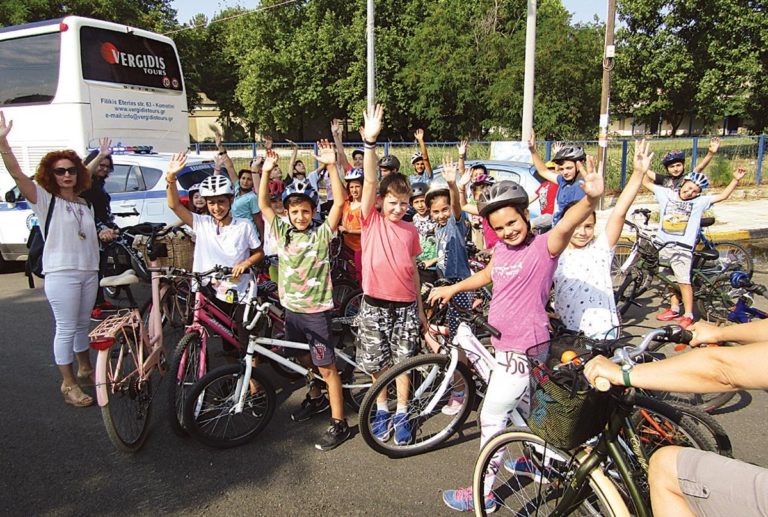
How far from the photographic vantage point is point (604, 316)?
9.98ft

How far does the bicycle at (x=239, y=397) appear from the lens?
3.36 m

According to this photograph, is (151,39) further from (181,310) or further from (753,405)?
(753,405)

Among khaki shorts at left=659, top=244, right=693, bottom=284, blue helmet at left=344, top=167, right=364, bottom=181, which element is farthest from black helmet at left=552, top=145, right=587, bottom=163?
blue helmet at left=344, top=167, right=364, bottom=181

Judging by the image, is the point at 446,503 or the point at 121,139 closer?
the point at 446,503

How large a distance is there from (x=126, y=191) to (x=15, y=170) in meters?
4.31

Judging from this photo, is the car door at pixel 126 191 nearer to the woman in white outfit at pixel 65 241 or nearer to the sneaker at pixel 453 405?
the woman in white outfit at pixel 65 241

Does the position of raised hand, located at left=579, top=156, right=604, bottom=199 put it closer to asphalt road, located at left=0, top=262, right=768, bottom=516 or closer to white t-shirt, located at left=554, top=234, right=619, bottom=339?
white t-shirt, located at left=554, top=234, right=619, bottom=339

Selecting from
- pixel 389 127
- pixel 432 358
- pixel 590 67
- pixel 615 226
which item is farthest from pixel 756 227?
pixel 389 127

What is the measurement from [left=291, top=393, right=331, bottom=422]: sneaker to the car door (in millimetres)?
4967

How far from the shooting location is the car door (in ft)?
24.6

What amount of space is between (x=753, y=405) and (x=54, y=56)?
10.8 m

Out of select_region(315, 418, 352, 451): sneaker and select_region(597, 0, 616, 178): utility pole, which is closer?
select_region(315, 418, 352, 451): sneaker

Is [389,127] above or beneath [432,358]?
above

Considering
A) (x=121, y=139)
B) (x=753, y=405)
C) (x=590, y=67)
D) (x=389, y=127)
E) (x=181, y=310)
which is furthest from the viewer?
(x=389, y=127)
